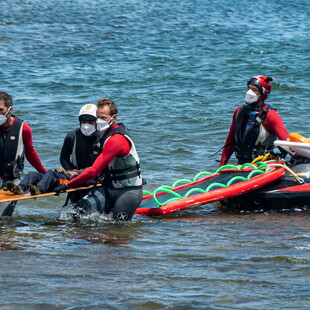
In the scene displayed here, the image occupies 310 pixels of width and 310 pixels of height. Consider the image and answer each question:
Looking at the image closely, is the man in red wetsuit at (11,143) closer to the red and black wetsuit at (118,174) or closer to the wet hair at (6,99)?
the wet hair at (6,99)

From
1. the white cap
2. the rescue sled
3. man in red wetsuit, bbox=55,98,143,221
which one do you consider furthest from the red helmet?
the white cap

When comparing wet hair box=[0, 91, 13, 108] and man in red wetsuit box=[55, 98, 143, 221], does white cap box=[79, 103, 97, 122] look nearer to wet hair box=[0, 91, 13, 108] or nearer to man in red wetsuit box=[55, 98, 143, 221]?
man in red wetsuit box=[55, 98, 143, 221]

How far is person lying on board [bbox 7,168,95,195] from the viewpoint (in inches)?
318

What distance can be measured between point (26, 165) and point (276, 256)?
6.02 meters

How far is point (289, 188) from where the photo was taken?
9508mm

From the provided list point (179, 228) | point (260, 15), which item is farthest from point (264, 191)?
point (260, 15)

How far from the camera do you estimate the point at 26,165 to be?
12367 millimetres

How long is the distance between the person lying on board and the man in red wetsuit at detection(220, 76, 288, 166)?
7.99ft

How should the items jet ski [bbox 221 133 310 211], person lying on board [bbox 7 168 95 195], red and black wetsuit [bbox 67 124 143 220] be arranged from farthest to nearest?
jet ski [bbox 221 133 310 211] → person lying on board [bbox 7 168 95 195] → red and black wetsuit [bbox 67 124 143 220]

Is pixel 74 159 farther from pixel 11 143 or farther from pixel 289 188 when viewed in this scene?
pixel 289 188

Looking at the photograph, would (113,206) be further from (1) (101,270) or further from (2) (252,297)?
(2) (252,297)

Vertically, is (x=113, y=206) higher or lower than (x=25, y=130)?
lower

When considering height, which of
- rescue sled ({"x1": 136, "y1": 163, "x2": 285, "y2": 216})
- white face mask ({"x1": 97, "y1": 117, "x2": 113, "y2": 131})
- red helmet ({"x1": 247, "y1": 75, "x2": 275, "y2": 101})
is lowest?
rescue sled ({"x1": 136, "y1": 163, "x2": 285, "y2": 216})

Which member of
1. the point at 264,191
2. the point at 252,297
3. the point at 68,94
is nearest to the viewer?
the point at 252,297
